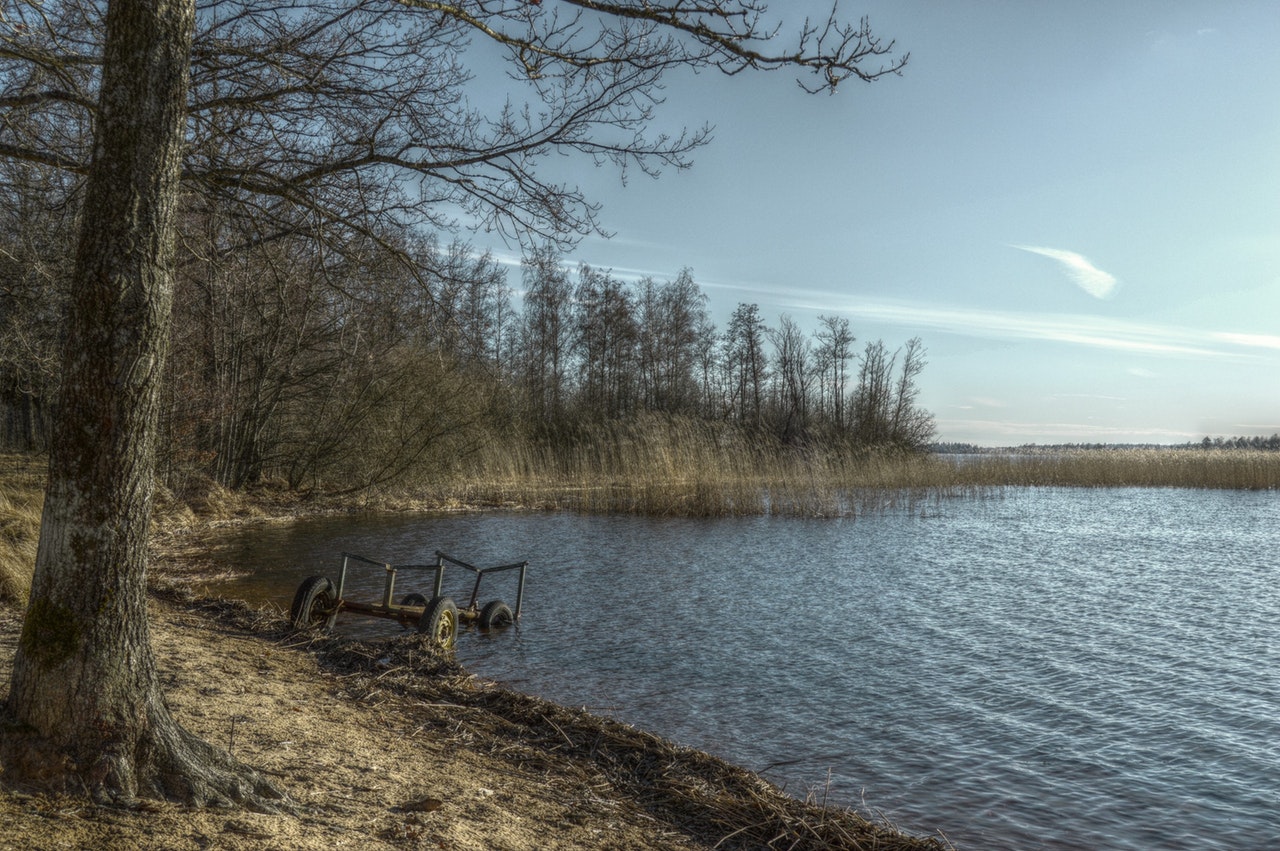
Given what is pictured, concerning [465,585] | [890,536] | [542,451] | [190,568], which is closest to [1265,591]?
[890,536]

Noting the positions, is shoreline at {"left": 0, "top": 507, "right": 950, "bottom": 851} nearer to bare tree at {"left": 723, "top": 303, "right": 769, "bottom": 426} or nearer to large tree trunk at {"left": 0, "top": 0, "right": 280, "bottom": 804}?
large tree trunk at {"left": 0, "top": 0, "right": 280, "bottom": 804}

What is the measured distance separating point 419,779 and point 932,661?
492 centimetres

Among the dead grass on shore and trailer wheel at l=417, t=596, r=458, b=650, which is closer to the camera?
the dead grass on shore

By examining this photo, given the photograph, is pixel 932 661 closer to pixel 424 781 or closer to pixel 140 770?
pixel 424 781

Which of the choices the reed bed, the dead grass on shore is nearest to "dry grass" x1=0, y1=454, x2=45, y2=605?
the dead grass on shore

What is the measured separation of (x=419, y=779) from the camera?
12.0 feet

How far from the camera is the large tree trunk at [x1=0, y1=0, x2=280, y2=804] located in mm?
2574

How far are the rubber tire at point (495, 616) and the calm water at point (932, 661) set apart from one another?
0.24 meters

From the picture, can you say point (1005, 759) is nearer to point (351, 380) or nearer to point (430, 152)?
point (430, 152)

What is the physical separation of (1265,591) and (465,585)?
1001 centimetres

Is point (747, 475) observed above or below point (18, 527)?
above

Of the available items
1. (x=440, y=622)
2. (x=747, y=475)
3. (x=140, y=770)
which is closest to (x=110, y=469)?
(x=140, y=770)

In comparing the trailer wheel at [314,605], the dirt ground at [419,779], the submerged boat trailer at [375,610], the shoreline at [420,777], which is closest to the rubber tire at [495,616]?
the submerged boat trailer at [375,610]

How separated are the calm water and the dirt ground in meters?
0.63
